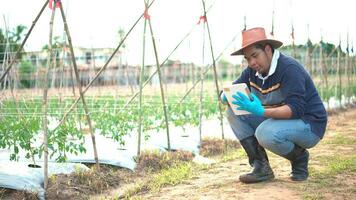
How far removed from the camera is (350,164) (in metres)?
4.15

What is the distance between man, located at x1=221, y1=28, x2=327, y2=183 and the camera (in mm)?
3264

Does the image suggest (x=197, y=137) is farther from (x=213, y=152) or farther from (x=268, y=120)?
(x=268, y=120)

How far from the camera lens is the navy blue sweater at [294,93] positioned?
3.26m

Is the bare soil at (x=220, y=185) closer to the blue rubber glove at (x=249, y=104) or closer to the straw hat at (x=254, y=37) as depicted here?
the blue rubber glove at (x=249, y=104)

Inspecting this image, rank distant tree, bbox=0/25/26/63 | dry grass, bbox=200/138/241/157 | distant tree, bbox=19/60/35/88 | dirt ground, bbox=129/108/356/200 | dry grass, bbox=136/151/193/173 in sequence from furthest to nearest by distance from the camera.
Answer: distant tree, bbox=19/60/35/88, distant tree, bbox=0/25/26/63, dry grass, bbox=200/138/241/157, dry grass, bbox=136/151/193/173, dirt ground, bbox=129/108/356/200

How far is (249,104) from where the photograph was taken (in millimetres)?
3215

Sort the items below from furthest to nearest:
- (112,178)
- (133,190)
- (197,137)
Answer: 1. (197,137)
2. (112,178)
3. (133,190)

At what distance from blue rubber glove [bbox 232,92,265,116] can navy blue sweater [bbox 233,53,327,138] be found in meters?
0.21

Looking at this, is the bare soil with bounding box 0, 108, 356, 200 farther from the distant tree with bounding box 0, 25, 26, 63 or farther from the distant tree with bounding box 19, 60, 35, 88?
the distant tree with bounding box 19, 60, 35, 88

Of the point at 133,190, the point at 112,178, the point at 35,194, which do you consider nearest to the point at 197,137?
the point at 112,178

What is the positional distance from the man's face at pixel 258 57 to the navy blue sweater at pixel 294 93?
94 mm

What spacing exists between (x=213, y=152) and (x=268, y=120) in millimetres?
2309

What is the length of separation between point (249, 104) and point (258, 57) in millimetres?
382

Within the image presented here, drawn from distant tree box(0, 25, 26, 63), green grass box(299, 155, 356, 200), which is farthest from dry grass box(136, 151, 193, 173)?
distant tree box(0, 25, 26, 63)
